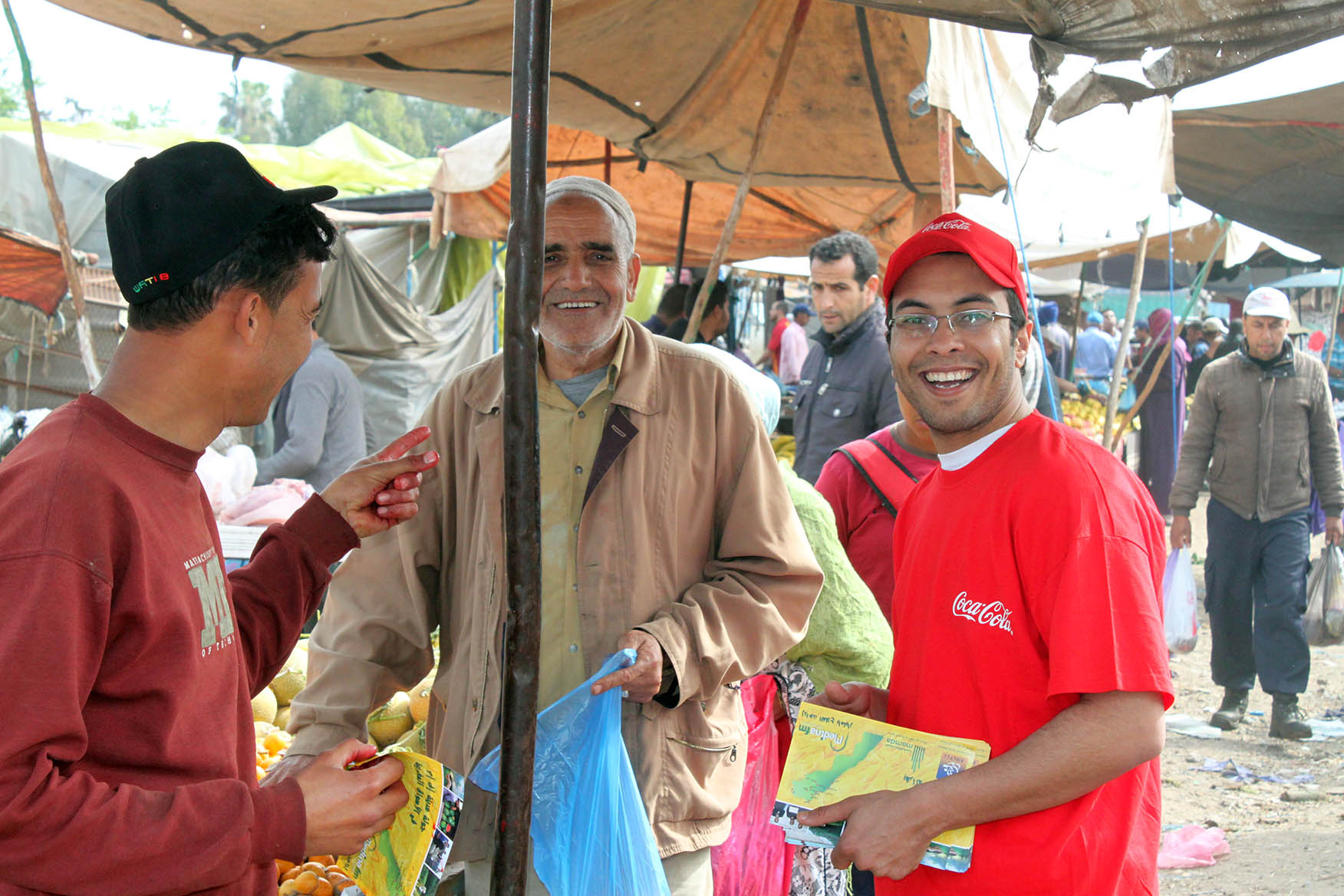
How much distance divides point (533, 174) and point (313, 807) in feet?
2.98

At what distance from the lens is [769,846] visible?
2.94m

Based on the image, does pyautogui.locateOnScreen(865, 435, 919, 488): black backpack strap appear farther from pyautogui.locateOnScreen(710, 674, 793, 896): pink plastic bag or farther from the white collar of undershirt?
the white collar of undershirt

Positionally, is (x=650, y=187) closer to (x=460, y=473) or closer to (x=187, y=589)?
(x=460, y=473)

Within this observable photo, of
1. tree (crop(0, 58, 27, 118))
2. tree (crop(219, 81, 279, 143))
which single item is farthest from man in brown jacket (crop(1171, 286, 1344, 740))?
tree (crop(219, 81, 279, 143))

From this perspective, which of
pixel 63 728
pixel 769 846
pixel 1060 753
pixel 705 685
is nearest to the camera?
pixel 63 728

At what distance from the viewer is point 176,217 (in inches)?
54.8

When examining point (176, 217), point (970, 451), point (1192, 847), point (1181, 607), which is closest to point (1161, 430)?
point (1181, 607)

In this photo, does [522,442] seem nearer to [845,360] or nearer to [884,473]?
[884,473]

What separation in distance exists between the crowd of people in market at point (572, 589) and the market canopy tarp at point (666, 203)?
15.7 feet

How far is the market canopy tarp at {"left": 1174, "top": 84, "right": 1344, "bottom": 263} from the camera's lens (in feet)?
17.6

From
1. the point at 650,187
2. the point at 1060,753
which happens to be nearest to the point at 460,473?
the point at 1060,753

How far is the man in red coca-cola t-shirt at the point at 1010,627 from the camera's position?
150 cm

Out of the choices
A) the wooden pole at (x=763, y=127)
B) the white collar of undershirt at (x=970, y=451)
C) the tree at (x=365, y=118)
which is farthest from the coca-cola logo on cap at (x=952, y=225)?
the tree at (x=365, y=118)

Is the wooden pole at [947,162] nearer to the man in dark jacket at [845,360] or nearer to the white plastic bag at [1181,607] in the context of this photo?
the man in dark jacket at [845,360]
